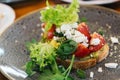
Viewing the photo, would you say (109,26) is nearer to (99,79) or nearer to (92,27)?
(92,27)

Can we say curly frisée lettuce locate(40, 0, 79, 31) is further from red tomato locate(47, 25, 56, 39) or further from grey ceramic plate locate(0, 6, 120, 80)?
grey ceramic plate locate(0, 6, 120, 80)

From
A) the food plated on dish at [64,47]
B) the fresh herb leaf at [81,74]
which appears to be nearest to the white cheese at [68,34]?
the food plated on dish at [64,47]

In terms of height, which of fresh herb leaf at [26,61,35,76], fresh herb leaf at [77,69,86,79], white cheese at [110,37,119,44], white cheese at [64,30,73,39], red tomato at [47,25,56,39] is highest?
white cheese at [64,30,73,39]

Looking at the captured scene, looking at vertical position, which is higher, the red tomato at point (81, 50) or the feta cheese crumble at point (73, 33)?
the feta cheese crumble at point (73, 33)

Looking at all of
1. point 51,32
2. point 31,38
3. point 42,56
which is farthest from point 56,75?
point 31,38

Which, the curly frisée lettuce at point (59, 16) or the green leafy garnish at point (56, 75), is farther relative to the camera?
the curly frisée lettuce at point (59, 16)

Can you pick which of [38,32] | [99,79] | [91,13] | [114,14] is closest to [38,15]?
[38,32]

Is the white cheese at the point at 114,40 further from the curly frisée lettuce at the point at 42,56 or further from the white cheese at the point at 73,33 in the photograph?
the curly frisée lettuce at the point at 42,56

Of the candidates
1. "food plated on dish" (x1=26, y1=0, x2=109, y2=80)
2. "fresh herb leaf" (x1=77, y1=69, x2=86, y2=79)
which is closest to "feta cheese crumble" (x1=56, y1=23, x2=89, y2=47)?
"food plated on dish" (x1=26, y1=0, x2=109, y2=80)

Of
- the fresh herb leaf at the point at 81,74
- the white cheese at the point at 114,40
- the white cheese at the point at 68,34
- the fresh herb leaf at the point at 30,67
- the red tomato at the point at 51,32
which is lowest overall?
the fresh herb leaf at the point at 81,74
